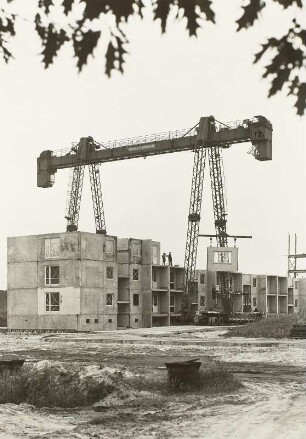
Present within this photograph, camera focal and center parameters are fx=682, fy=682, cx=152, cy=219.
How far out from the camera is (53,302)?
163 feet

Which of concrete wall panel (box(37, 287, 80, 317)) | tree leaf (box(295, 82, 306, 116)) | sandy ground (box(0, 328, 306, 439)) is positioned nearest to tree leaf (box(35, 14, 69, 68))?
tree leaf (box(295, 82, 306, 116))

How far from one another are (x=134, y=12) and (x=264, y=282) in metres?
76.7

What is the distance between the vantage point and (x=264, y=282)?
7888 centimetres

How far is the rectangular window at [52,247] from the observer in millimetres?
49906

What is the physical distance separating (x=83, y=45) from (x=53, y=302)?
4683 centimetres

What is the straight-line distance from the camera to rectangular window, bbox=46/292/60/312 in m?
49.4

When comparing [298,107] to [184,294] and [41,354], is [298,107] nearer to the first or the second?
[41,354]

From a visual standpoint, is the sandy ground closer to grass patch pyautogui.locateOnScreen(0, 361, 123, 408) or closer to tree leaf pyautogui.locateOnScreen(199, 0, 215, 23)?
grass patch pyautogui.locateOnScreen(0, 361, 123, 408)

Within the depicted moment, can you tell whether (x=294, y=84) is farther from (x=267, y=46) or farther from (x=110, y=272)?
(x=110, y=272)

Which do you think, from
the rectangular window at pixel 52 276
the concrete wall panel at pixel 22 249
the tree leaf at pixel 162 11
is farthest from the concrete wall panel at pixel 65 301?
the tree leaf at pixel 162 11

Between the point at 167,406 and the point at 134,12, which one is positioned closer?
the point at 134,12

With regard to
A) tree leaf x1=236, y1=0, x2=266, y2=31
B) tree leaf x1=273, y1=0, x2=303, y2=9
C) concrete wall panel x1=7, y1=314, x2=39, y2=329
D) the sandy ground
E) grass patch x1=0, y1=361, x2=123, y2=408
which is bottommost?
concrete wall panel x1=7, y1=314, x2=39, y2=329

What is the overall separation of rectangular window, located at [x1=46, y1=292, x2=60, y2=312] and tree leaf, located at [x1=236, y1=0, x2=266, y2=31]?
46872mm

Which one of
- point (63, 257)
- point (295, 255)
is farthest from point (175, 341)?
point (295, 255)
